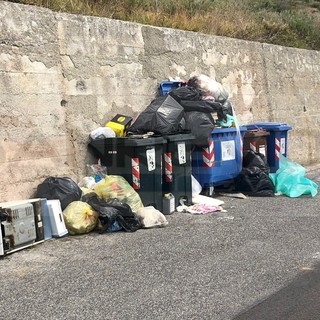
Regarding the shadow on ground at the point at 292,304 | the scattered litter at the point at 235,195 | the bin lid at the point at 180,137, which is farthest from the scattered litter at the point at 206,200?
the shadow on ground at the point at 292,304

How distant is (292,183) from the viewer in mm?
8930

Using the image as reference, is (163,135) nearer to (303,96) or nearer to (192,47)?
(192,47)

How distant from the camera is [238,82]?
37.2ft

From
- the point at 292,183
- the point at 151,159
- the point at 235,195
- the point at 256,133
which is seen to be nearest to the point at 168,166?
the point at 151,159

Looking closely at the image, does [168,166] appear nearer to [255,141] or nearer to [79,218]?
[79,218]

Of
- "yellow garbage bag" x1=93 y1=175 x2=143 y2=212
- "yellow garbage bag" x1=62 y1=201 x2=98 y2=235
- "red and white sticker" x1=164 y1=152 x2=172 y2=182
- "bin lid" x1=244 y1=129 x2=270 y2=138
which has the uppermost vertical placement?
"bin lid" x1=244 y1=129 x2=270 y2=138

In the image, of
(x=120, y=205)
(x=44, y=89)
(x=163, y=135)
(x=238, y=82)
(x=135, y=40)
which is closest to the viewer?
(x=120, y=205)

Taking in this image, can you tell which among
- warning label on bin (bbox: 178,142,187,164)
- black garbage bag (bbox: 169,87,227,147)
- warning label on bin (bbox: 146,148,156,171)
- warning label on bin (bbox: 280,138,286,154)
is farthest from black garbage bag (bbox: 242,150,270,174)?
warning label on bin (bbox: 146,148,156,171)

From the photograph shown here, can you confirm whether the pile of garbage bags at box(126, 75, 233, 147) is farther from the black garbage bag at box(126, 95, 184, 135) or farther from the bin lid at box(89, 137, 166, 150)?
the bin lid at box(89, 137, 166, 150)

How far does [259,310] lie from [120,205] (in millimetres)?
2767

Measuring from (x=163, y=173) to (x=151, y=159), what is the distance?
0.48 meters

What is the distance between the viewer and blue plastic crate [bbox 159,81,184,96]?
8.91 meters

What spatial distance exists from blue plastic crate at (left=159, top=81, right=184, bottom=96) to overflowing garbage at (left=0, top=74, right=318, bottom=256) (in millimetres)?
18

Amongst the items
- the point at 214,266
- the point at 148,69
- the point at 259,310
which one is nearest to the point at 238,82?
the point at 148,69
